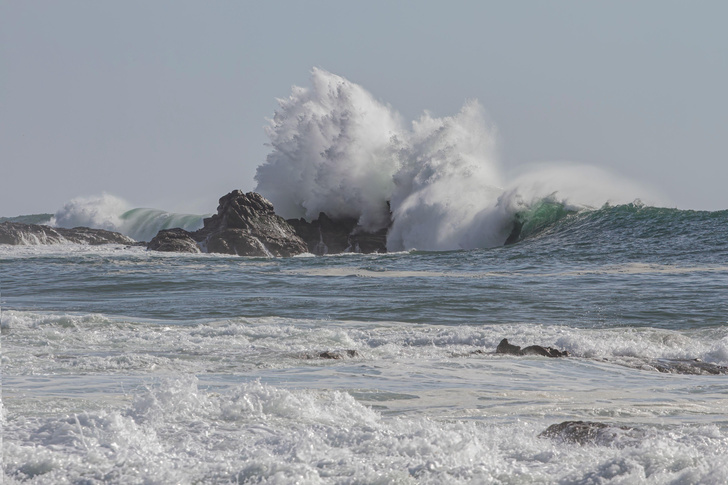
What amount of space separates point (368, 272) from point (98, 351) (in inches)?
447

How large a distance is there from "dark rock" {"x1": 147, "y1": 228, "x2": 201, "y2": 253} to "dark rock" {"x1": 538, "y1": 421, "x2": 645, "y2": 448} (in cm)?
2417

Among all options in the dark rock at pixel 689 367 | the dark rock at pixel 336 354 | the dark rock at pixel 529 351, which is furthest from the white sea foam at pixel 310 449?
the dark rock at pixel 529 351

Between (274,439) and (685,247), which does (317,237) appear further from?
(274,439)

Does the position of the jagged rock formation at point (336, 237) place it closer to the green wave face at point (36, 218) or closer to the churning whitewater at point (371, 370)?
the churning whitewater at point (371, 370)

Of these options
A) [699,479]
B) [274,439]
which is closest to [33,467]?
[274,439]

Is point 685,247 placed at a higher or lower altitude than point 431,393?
higher

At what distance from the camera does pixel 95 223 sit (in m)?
49.2

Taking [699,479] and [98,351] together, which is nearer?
[699,479]

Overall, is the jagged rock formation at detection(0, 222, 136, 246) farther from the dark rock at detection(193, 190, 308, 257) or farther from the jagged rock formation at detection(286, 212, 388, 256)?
the jagged rock formation at detection(286, 212, 388, 256)

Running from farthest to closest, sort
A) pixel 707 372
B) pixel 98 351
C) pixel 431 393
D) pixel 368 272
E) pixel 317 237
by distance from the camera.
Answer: pixel 317 237 → pixel 368 272 → pixel 98 351 → pixel 707 372 → pixel 431 393

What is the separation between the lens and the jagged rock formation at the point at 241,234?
2791 centimetres

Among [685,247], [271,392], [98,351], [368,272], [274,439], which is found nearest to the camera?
[274,439]

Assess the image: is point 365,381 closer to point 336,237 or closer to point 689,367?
point 689,367

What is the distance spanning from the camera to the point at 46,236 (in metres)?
33.5
